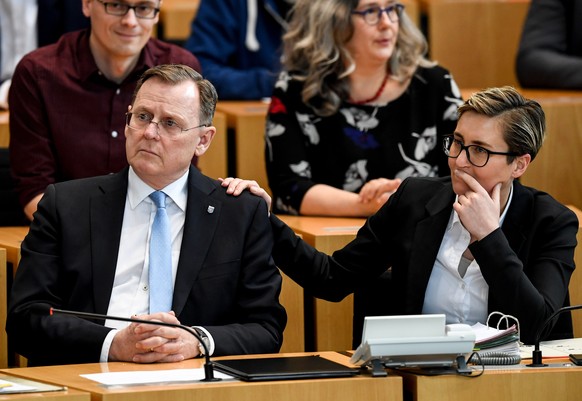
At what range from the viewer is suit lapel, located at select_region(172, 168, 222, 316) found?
2.80 meters

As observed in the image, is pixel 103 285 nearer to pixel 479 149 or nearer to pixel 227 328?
pixel 227 328

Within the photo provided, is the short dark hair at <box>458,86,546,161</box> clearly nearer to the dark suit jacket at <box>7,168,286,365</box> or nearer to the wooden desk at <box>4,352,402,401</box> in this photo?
the dark suit jacket at <box>7,168,286,365</box>

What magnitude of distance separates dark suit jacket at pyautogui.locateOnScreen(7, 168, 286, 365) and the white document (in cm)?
24

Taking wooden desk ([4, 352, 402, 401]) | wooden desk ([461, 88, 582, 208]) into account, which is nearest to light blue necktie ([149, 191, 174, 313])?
wooden desk ([4, 352, 402, 401])

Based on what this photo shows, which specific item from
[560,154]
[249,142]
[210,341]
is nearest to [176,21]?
[249,142]

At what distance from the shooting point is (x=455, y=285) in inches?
116

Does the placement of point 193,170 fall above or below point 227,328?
above

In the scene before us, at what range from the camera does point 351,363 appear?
8.25ft

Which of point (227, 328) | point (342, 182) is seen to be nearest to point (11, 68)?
point (342, 182)

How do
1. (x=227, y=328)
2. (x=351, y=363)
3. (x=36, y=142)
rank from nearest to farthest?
(x=351, y=363) < (x=227, y=328) < (x=36, y=142)

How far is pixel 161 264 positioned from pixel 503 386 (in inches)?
33.6

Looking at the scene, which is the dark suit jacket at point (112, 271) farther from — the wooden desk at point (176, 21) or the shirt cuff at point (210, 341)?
the wooden desk at point (176, 21)

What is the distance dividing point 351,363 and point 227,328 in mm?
350

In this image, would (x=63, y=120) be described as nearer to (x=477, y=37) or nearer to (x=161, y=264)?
(x=161, y=264)
